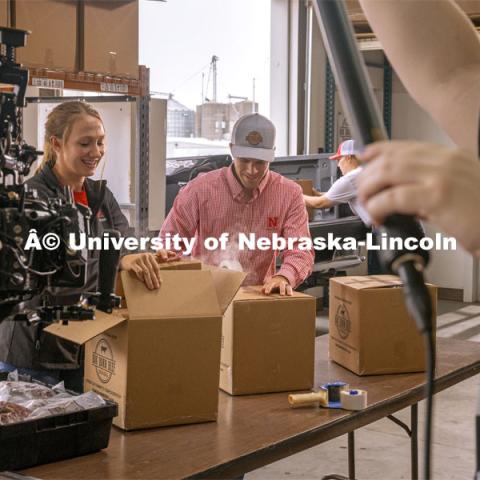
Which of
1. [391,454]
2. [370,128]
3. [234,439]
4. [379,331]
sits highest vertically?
[370,128]

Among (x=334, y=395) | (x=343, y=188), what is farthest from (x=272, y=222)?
(x=343, y=188)

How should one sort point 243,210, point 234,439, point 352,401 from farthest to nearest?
point 243,210 → point 352,401 → point 234,439

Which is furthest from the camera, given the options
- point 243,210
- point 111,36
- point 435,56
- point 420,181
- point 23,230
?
point 243,210

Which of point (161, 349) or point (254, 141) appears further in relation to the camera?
point (254, 141)

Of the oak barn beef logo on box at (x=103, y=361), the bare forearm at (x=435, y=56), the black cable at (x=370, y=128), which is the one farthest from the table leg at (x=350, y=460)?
the black cable at (x=370, y=128)

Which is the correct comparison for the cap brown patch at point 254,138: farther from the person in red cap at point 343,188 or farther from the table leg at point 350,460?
the person in red cap at point 343,188

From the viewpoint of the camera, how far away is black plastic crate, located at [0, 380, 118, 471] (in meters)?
1.58

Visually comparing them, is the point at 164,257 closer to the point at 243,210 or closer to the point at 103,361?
the point at 103,361

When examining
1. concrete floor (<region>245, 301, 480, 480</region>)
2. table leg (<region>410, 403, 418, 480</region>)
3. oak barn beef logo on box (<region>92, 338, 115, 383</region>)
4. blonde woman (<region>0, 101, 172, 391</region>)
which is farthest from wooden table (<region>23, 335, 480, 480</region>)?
concrete floor (<region>245, 301, 480, 480</region>)

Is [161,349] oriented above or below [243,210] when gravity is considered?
below

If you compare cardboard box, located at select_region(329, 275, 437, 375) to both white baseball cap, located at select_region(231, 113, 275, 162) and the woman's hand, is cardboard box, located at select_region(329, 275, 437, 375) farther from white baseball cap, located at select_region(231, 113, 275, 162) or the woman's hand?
the woman's hand

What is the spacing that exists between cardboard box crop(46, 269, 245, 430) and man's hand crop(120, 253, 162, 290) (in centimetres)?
2

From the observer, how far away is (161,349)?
6.01 feet

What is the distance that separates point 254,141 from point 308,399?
5.35 feet
